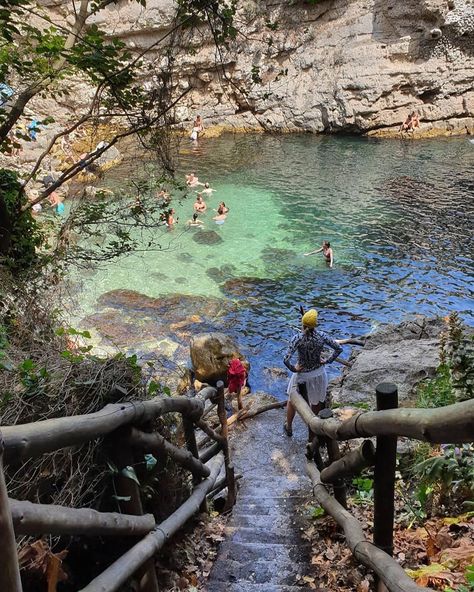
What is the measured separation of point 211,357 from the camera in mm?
11898

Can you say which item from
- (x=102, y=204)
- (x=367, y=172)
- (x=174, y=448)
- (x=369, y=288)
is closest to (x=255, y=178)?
(x=367, y=172)

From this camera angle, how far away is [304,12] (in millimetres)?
32062

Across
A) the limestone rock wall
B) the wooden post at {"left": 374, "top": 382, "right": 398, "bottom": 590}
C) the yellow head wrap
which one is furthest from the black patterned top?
the limestone rock wall

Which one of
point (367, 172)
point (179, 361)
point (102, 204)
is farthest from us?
point (367, 172)

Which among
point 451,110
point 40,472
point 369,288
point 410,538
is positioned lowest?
point 369,288

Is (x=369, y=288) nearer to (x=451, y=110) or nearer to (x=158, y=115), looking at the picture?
(x=158, y=115)

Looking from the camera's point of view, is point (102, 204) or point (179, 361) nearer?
point (102, 204)

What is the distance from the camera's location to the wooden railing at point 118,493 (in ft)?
5.75

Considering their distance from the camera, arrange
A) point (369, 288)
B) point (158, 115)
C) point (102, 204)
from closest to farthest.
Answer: point (158, 115) → point (102, 204) → point (369, 288)

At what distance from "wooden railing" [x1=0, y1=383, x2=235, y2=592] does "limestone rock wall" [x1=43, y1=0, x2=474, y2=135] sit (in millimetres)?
28850

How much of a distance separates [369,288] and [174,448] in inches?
519

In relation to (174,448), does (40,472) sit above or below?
above

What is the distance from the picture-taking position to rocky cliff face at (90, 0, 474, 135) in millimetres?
29984

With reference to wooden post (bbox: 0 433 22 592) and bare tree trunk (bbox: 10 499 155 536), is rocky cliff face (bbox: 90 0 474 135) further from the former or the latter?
wooden post (bbox: 0 433 22 592)
